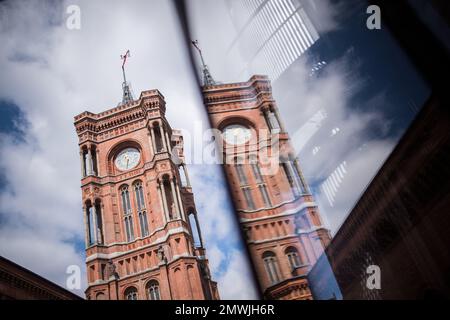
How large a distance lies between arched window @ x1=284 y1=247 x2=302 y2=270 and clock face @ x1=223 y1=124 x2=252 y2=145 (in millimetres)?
6581

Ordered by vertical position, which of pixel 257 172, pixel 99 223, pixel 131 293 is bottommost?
pixel 131 293

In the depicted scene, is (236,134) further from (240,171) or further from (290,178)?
(290,178)

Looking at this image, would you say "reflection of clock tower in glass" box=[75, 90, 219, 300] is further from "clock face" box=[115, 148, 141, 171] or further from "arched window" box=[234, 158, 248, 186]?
"arched window" box=[234, 158, 248, 186]

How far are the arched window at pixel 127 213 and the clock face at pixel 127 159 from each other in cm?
171

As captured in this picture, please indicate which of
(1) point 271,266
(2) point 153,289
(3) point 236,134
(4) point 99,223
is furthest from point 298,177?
(4) point 99,223

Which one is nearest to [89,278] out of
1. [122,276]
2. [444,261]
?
[122,276]

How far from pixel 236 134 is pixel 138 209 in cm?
804

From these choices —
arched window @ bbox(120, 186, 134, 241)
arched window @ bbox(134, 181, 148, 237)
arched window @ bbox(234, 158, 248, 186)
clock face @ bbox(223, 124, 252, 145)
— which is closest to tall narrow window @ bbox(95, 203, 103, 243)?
arched window @ bbox(120, 186, 134, 241)

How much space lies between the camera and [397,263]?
9609 millimetres

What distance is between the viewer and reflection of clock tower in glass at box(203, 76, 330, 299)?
16.1 meters

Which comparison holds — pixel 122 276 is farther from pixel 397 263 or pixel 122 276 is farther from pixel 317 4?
pixel 317 4

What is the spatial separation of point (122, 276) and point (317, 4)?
688 inches

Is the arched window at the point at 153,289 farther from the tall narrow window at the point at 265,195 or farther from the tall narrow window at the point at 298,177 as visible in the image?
the tall narrow window at the point at 298,177

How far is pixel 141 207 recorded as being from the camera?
23.1m
